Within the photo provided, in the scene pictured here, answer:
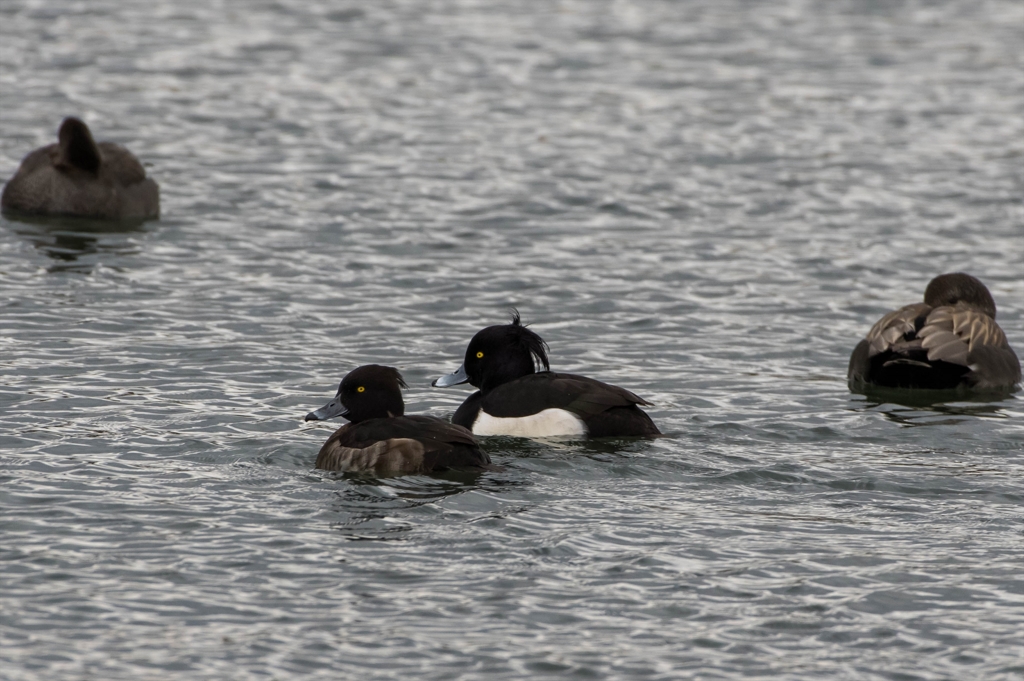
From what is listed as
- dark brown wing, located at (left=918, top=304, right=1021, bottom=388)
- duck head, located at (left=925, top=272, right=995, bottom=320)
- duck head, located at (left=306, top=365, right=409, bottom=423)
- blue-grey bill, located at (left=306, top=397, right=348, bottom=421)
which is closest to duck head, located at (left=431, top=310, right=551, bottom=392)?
duck head, located at (left=306, top=365, right=409, bottom=423)

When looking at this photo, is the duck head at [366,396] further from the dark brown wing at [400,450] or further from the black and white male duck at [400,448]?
the dark brown wing at [400,450]

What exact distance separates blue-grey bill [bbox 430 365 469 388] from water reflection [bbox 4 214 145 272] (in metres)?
5.43

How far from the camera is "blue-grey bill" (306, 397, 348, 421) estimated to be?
10875 millimetres

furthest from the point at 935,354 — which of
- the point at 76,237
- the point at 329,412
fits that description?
the point at 76,237

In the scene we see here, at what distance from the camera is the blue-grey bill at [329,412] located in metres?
10.9

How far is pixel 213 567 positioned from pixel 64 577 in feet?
2.48

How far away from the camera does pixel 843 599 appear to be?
8.18 meters

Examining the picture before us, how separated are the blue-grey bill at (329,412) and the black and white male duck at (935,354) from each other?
14.7 feet

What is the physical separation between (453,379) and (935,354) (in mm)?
4060

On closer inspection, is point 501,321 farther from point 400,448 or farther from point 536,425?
point 400,448

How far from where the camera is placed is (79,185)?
17.9m

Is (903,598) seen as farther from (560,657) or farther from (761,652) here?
(560,657)

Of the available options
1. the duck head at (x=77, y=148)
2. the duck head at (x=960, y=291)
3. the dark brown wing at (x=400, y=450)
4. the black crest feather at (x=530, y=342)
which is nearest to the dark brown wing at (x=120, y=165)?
the duck head at (x=77, y=148)

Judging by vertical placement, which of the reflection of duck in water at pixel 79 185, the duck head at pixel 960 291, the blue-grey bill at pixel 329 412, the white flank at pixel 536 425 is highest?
the reflection of duck in water at pixel 79 185
